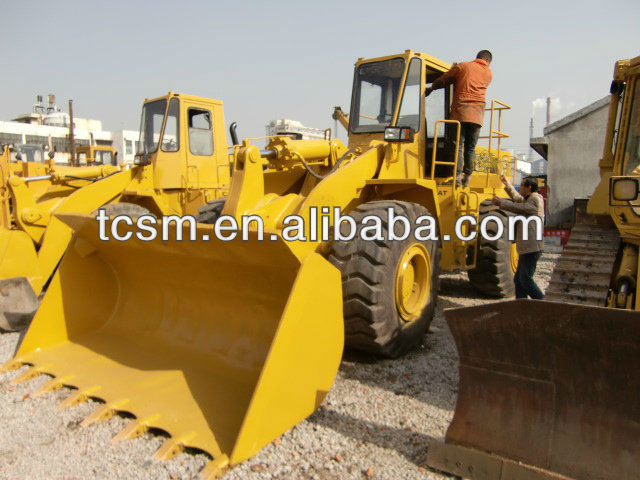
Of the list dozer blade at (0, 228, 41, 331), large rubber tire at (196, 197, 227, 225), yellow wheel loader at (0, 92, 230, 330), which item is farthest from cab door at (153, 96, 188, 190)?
large rubber tire at (196, 197, 227, 225)

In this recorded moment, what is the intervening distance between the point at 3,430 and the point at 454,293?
231 inches

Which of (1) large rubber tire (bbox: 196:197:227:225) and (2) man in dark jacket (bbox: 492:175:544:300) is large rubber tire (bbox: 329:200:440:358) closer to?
(1) large rubber tire (bbox: 196:197:227:225)

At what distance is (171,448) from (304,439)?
0.81 m

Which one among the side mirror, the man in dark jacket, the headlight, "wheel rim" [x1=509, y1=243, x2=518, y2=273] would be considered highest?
the side mirror

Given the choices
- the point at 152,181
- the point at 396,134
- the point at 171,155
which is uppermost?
the point at 396,134

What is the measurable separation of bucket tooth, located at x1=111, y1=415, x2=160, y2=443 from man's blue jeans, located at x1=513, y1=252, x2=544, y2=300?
4.22m

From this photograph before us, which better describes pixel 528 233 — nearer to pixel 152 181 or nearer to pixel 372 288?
pixel 372 288

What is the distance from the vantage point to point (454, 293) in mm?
7566

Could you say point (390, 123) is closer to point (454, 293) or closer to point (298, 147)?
point (298, 147)

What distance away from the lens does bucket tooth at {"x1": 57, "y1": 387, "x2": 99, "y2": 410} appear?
142 inches

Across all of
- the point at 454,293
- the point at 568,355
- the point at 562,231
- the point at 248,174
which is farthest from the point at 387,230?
the point at 562,231

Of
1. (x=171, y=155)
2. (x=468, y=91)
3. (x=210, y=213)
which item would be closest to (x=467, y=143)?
(x=468, y=91)

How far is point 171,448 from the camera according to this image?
2963 mm

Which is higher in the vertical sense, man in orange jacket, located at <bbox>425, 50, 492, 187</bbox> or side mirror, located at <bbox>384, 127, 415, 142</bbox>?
man in orange jacket, located at <bbox>425, 50, 492, 187</bbox>
